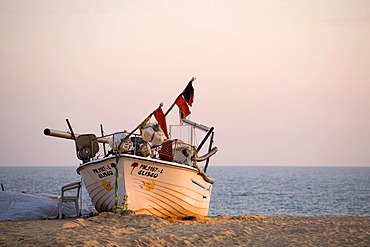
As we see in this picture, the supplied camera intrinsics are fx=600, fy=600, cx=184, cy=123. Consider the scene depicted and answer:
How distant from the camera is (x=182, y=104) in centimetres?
2062

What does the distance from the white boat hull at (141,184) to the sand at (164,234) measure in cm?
132

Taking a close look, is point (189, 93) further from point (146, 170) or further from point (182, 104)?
point (146, 170)

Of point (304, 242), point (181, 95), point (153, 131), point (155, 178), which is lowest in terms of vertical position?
point (304, 242)

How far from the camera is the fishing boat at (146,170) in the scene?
1766cm

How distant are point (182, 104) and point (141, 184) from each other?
12.7ft

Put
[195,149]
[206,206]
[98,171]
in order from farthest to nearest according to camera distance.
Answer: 1. [206,206]
2. [195,149]
3. [98,171]

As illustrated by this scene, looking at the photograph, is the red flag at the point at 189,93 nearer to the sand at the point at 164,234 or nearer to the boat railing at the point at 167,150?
the boat railing at the point at 167,150

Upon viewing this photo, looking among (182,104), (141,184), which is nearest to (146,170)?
(141,184)

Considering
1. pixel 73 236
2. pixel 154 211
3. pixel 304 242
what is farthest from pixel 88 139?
pixel 304 242

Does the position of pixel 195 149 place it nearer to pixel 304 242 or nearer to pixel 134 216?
pixel 134 216

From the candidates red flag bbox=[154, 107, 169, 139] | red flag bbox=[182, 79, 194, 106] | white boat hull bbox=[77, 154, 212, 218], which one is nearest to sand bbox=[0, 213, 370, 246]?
white boat hull bbox=[77, 154, 212, 218]

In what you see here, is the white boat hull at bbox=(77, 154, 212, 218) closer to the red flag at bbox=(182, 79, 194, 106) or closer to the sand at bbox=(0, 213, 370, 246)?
the sand at bbox=(0, 213, 370, 246)

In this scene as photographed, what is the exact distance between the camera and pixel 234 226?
15.4 meters

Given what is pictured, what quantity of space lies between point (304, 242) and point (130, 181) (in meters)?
6.32
